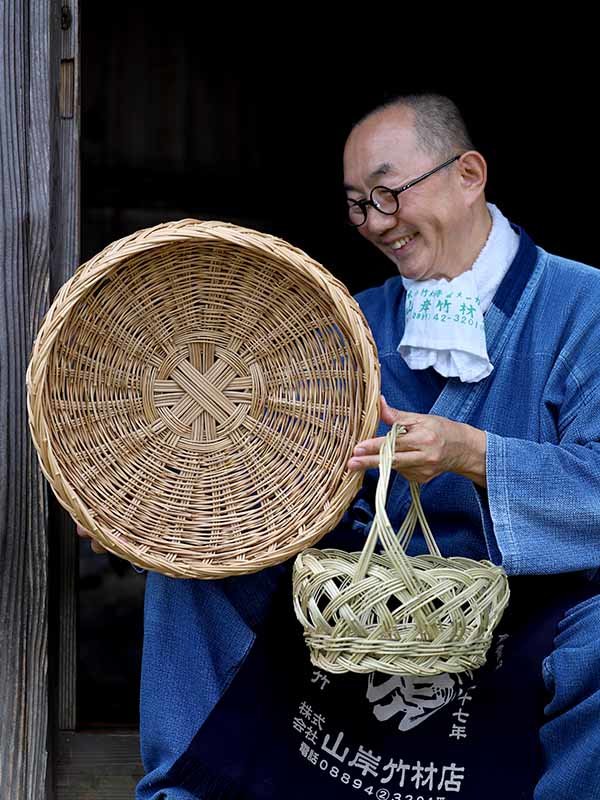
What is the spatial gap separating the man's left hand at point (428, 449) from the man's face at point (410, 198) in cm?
44

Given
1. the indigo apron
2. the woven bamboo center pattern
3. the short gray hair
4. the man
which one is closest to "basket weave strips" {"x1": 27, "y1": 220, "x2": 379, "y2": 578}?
the woven bamboo center pattern

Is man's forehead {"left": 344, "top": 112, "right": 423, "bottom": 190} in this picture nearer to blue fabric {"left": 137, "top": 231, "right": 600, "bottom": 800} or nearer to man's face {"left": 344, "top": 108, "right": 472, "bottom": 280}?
man's face {"left": 344, "top": 108, "right": 472, "bottom": 280}

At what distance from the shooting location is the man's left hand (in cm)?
147

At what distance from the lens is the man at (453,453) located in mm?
1507

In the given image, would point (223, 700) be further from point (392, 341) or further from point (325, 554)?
point (392, 341)

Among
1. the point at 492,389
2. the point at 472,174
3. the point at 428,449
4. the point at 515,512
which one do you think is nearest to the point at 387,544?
the point at 428,449

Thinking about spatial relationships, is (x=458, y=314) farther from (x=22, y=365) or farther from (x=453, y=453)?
(x=22, y=365)

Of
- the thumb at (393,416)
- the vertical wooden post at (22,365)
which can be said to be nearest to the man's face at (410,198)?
the thumb at (393,416)

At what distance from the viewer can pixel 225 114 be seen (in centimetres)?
496

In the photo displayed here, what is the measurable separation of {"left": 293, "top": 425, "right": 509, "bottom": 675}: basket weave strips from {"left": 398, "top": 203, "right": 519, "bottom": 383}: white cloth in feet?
1.19

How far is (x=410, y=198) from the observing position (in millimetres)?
1836

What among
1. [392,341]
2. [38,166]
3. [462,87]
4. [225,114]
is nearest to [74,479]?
[38,166]

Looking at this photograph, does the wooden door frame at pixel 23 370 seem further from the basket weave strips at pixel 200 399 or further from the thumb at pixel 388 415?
the thumb at pixel 388 415

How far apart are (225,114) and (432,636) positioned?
157 inches
